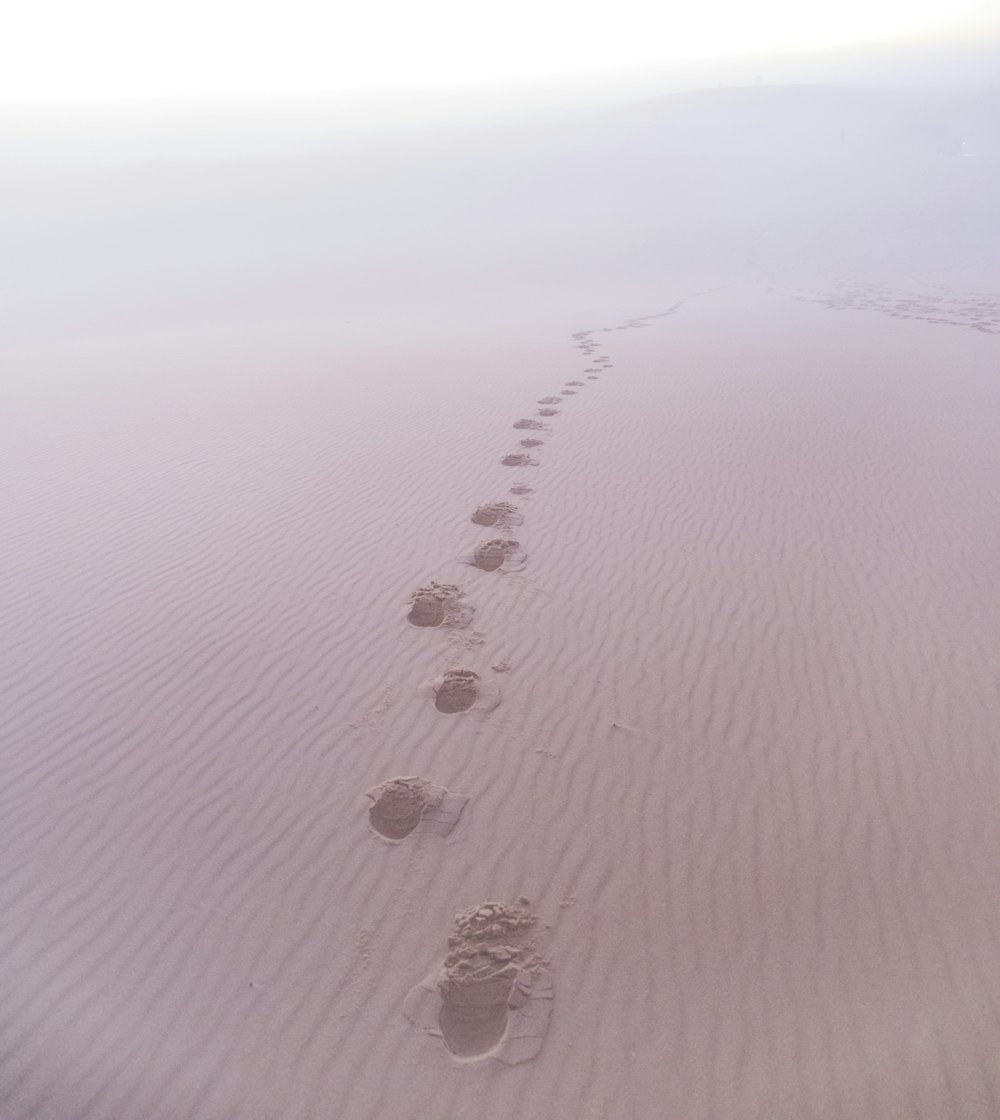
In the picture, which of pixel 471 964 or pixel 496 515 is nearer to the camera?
pixel 471 964

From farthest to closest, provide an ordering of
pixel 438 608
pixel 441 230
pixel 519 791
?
1. pixel 441 230
2. pixel 438 608
3. pixel 519 791

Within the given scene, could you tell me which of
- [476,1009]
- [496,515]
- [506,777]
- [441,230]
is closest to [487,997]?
[476,1009]

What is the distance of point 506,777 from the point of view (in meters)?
4.32

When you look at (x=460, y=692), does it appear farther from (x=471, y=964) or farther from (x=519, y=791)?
(x=471, y=964)

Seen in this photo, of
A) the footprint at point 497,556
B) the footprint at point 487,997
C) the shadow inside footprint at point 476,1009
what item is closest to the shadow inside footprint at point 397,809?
the footprint at point 487,997

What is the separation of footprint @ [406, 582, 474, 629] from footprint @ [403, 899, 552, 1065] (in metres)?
2.59

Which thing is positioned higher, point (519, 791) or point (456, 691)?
point (456, 691)

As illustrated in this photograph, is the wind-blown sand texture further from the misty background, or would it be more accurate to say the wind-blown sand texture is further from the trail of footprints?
the misty background

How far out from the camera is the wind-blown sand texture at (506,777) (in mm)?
3092

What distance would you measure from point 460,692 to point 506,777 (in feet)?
2.57

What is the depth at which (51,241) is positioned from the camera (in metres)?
33.4

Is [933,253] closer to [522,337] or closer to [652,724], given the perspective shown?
[522,337]

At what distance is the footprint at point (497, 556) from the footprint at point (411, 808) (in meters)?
2.62

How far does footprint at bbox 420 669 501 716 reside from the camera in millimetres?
4867
